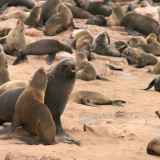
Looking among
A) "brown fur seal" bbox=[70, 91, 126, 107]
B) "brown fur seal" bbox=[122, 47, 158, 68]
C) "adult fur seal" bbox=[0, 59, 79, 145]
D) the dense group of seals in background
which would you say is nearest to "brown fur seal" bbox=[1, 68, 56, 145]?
the dense group of seals in background

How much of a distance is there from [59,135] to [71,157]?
107 centimetres

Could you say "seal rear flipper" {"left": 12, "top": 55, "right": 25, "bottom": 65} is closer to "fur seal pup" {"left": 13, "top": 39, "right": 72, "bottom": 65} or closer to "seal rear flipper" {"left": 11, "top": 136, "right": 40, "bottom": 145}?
"fur seal pup" {"left": 13, "top": 39, "right": 72, "bottom": 65}

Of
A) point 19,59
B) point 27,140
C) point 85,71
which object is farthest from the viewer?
point 19,59

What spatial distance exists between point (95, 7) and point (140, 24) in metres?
3.06

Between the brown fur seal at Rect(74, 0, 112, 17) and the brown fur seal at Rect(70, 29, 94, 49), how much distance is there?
520cm

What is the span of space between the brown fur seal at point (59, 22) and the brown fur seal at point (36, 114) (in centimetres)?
976

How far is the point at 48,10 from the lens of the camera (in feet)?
55.6

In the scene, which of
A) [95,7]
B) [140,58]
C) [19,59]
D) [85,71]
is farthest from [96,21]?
[85,71]

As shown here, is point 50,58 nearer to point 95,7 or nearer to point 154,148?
point 154,148

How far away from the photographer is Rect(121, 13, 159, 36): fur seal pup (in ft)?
57.1

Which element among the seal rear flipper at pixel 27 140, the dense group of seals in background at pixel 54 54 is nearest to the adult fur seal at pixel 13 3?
the dense group of seals in background at pixel 54 54

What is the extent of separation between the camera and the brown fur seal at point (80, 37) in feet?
45.9

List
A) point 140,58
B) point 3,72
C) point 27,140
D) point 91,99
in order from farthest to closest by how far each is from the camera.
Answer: point 140,58
point 3,72
point 91,99
point 27,140

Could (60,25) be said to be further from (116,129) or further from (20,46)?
(116,129)
